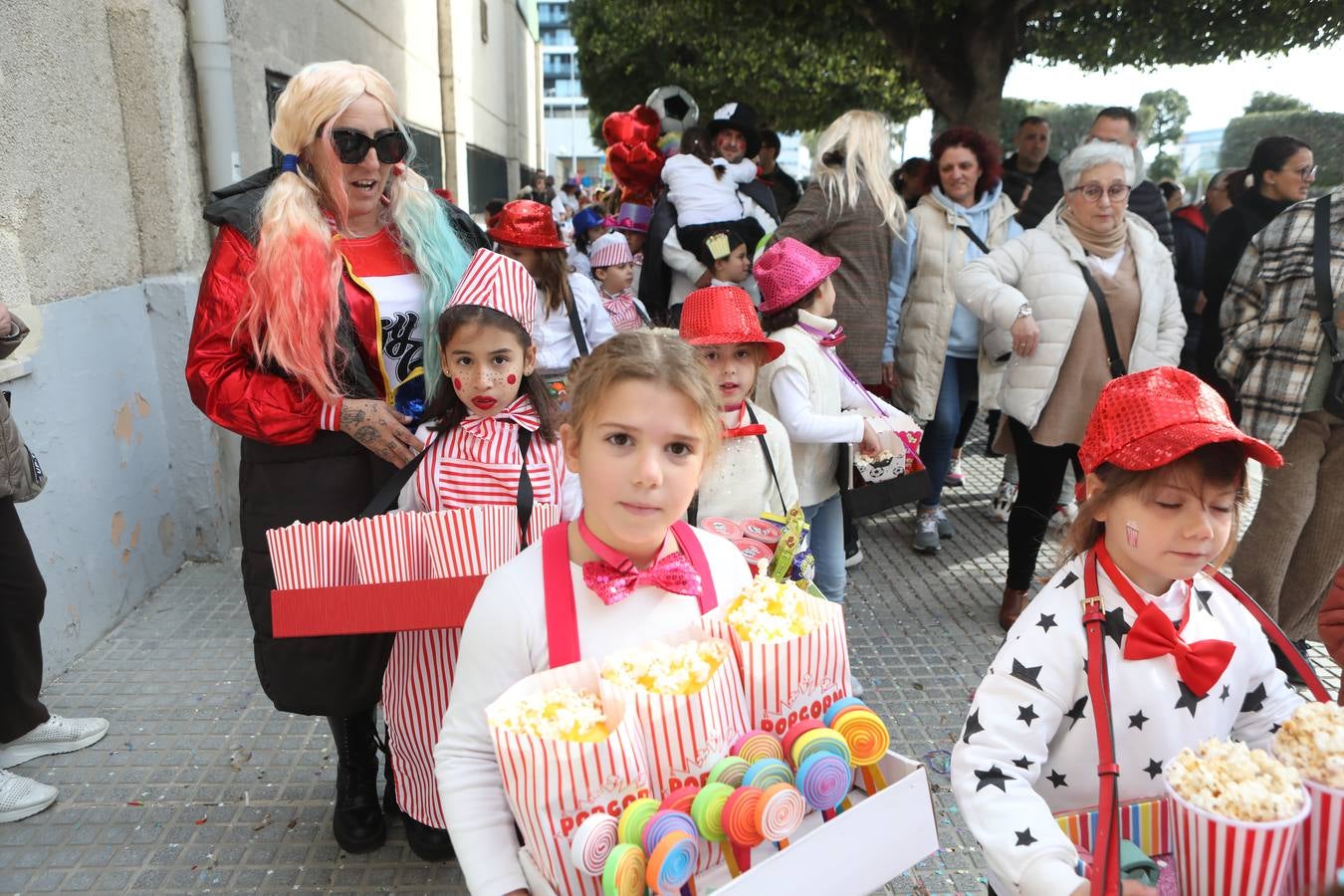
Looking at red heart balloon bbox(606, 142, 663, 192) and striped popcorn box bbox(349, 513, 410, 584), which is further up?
red heart balloon bbox(606, 142, 663, 192)

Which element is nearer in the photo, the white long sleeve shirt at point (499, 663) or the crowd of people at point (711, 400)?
the white long sleeve shirt at point (499, 663)

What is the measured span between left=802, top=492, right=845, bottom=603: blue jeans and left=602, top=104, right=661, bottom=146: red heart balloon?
4.35m

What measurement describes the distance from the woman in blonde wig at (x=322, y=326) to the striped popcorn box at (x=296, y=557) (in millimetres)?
437

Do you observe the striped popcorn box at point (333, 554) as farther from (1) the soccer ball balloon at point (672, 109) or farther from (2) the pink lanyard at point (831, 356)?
(1) the soccer ball balloon at point (672, 109)

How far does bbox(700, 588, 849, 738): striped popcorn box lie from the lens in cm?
138

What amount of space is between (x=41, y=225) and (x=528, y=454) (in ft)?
8.84

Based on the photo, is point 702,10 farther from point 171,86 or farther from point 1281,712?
point 1281,712

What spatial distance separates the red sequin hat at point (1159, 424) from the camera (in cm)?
156

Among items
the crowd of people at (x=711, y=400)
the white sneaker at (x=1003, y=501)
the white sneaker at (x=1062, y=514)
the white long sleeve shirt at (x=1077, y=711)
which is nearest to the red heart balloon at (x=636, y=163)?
the crowd of people at (x=711, y=400)

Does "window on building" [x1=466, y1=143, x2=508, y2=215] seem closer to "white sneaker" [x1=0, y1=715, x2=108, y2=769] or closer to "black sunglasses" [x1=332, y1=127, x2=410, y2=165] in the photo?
"white sneaker" [x1=0, y1=715, x2=108, y2=769]

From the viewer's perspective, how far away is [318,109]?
7.54ft

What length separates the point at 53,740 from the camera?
320cm

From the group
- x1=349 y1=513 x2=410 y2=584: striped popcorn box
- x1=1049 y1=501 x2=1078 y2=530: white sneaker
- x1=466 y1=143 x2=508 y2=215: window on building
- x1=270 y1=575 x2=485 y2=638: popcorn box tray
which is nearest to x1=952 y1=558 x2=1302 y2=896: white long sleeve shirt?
x1=270 y1=575 x2=485 y2=638: popcorn box tray

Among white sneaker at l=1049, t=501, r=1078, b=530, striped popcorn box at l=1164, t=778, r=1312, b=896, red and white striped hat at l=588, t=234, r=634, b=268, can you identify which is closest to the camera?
striped popcorn box at l=1164, t=778, r=1312, b=896
